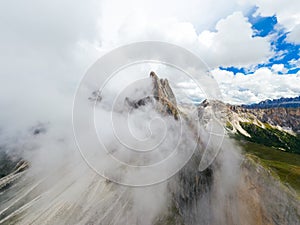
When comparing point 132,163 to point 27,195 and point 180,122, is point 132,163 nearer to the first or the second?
point 180,122

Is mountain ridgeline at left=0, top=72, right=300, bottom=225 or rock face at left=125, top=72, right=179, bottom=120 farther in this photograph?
rock face at left=125, top=72, right=179, bottom=120

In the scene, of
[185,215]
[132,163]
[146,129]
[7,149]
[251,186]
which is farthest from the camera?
[7,149]

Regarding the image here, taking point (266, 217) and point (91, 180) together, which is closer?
point (266, 217)

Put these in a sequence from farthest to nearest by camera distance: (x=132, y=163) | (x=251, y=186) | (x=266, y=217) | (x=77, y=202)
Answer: (x=132, y=163)
(x=77, y=202)
(x=251, y=186)
(x=266, y=217)

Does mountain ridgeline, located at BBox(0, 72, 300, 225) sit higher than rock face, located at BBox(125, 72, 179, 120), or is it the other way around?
rock face, located at BBox(125, 72, 179, 120)

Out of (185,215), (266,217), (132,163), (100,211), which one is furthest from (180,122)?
(266,217)

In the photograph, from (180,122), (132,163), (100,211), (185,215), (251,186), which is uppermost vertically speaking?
(180,122)

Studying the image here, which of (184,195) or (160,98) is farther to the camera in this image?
(160,98)

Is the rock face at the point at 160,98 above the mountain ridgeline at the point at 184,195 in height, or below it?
above

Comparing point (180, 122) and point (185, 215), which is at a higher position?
point (180, 122)

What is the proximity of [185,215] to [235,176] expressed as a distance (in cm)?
2576

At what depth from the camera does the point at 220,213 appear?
51844 mm

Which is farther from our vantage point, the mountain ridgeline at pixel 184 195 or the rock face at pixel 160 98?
the rock face at pixel 160 98

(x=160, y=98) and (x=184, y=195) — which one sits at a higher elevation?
(x=160, y=98)
